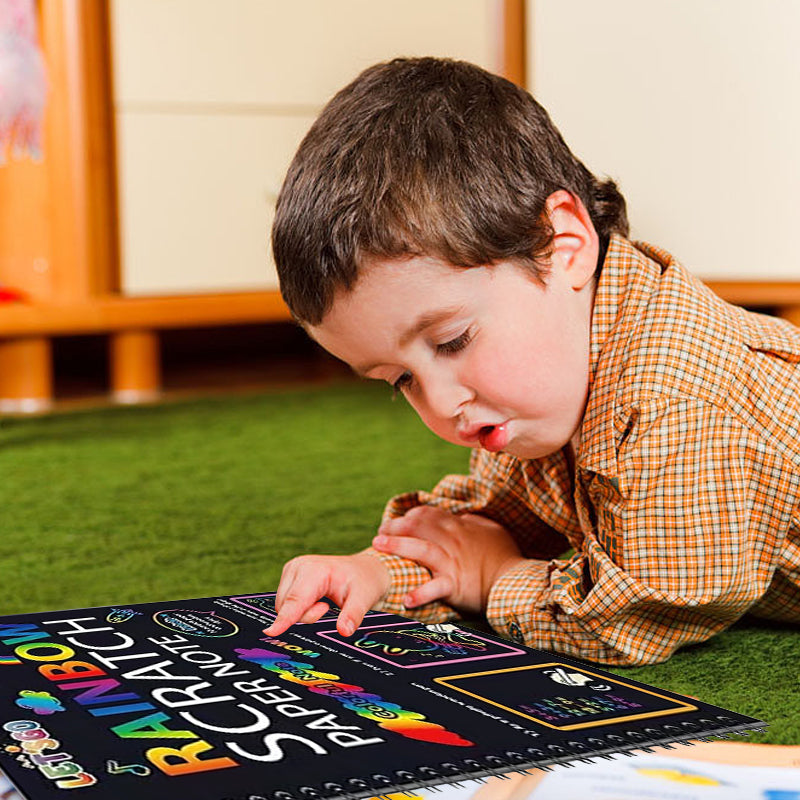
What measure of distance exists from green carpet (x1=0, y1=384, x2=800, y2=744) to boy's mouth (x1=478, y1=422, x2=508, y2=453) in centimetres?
15

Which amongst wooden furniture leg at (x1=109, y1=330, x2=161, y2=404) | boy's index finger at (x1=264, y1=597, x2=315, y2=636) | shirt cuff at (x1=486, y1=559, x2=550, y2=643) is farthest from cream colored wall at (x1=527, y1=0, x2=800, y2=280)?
boy's index finger at (x1=264, y1=597, x2=315, y2=636)

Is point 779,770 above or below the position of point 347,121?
below

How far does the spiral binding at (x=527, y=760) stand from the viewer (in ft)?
1.59

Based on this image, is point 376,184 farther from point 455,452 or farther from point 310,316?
point 455,452

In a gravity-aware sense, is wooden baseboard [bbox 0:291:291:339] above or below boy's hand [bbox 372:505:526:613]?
above

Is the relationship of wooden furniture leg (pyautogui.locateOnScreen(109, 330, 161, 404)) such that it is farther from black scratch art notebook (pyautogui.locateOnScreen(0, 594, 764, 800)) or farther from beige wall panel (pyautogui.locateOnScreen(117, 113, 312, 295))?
black scratch art notebook (pyautogui.locateOnScreen(0, 594, 764, 800))

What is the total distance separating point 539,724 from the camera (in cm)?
57

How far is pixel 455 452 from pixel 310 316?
0.82 m

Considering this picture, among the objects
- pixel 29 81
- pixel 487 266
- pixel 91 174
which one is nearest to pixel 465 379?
pixel 487 266

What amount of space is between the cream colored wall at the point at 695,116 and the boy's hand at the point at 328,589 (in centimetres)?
122

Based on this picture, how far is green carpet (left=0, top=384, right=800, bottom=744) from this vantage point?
783 millimetres

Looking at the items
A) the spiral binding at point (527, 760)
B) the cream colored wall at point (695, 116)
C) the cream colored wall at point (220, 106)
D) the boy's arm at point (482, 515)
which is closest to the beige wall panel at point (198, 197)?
the cream colored wall at point (220, 106)

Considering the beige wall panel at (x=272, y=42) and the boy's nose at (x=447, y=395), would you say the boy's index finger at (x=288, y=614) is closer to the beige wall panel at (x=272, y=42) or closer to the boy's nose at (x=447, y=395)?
the boy's nose at (x=447, y=395)

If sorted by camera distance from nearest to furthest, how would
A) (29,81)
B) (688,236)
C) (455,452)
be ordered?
1. (455,452)
2. (29,81)
3. (688,236)
